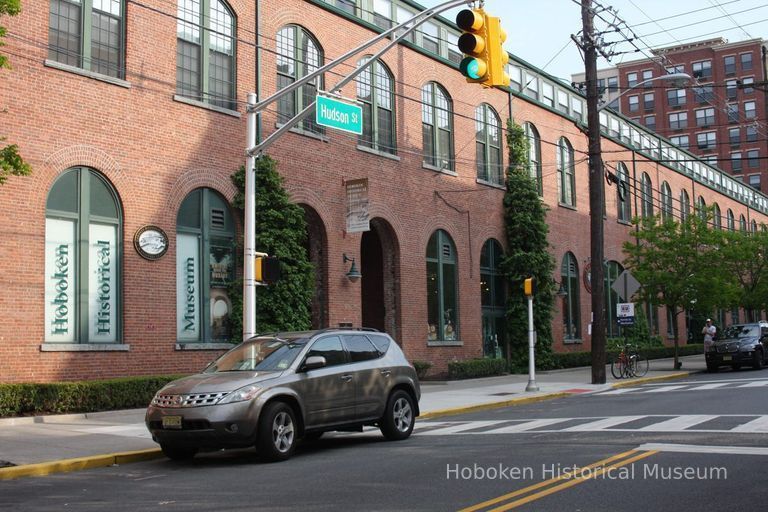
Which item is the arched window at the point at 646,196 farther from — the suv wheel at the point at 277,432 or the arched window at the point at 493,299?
the suv wheel at the point at 277,432

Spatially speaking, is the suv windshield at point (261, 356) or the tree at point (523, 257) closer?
the suv windshield at point (261, 356)

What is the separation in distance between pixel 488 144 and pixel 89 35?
56.1 ft

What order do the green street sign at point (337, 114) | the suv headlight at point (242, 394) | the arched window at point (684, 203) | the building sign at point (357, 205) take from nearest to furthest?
the suv headlight at point (242, 394) → the green street sign at point (337, 114) → the building sign at point (357, 205) → the arched window at point (684, 203)

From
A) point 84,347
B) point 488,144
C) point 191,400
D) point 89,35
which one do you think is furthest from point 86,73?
point 488,144

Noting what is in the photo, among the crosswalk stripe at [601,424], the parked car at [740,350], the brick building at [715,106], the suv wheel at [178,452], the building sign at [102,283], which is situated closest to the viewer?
the suv wheel at [178,452]

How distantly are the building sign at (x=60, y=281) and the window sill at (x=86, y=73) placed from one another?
307 centimetres

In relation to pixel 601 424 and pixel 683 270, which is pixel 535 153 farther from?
pixel 601 424

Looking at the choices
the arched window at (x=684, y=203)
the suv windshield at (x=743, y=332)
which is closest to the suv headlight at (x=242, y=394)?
the suv windshield at (x=743, y=332)

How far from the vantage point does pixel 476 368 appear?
28.1 metres

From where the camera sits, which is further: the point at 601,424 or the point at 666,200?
the point at 666,200

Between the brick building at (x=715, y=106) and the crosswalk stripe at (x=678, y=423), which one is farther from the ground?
the brick building at (x=715, y=106)

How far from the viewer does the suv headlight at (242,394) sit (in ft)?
34.6

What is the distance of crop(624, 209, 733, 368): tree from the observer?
31.7m

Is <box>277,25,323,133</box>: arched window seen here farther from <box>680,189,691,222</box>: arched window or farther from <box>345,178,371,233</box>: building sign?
<box>680,189,691,222</box>: arched window
